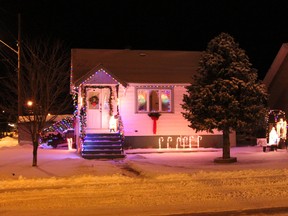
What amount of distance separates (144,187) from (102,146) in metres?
9.71

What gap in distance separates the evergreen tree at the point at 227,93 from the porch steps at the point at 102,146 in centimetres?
454

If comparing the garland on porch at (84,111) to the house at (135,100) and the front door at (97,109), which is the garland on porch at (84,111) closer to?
the house at (135,100)

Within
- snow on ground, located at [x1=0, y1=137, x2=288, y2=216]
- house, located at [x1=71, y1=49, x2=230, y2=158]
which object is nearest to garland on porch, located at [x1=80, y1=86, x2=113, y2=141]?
house, located at [x1=71, y1=49, x2=230, y2=158]

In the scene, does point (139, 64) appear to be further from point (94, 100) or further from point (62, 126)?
point (62, 126)

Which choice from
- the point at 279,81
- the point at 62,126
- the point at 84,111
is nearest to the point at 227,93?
the point at 84,111

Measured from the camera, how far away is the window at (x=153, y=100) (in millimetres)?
26250

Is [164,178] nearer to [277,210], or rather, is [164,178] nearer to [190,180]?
[190,180]

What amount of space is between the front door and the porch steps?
7.64 ft

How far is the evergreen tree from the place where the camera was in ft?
61.5

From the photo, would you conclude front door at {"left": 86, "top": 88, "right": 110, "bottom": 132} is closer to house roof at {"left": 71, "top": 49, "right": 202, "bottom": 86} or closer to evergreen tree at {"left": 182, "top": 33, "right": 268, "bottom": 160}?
house roof at {"left": 71, "top": 49, "right": 202, "bottom": 86}

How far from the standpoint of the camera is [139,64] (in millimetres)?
27922

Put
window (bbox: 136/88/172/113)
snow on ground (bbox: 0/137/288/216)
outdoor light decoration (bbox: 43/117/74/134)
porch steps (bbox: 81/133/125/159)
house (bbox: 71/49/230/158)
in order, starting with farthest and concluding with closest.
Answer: outdoor light decoration (bbox: 43/117/74/134) < window (bbox: 136/88/172/113) < house (bbox: 71/49/230/158) < porch steps (bbox: 81/133/125/159) < snow on ground (bbox: 0/137/288/216)

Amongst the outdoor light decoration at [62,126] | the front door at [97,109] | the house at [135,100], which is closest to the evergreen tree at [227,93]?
the house at [135,100]

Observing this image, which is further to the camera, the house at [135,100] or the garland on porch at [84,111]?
the house at [135,100]
